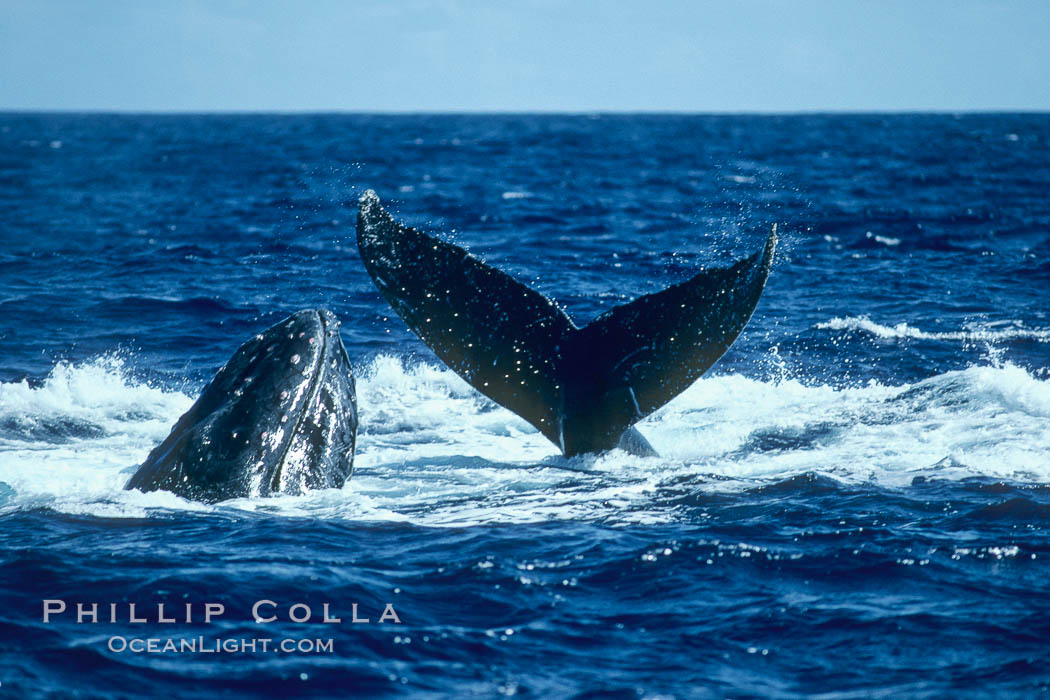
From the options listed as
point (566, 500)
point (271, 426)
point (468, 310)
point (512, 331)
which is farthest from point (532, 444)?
point (271, 426)

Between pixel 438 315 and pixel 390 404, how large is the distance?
4.05 meters

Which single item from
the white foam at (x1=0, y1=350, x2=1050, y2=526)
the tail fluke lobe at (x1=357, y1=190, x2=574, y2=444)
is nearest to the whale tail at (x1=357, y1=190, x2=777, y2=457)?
the tail fluke lobe at (x1=357, y1=190, x2=574, y2=444)

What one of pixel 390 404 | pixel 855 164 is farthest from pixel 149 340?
pixel 855 164

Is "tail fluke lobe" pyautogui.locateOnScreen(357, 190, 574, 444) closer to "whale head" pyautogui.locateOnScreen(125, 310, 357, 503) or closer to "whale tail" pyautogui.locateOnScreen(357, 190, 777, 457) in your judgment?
"whale tail" pyautogui.locateOnScreen(357, 190, 777, 457)

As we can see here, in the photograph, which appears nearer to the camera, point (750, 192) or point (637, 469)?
point (637, 469)

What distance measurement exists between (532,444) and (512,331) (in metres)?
2.36

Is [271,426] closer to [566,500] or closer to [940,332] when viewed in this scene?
[566,500]

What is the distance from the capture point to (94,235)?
22891mm

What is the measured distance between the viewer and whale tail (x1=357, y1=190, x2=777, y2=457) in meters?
8.16

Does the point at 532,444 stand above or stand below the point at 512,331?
below

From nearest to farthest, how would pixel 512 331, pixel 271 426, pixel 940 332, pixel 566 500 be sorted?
pixel 271 426, pixel 512 331, pixel 566 500, pixel 940 332

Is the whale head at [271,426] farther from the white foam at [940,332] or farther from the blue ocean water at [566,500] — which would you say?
the white foam at [940,332]

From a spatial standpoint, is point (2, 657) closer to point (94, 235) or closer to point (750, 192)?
point (94, 235)

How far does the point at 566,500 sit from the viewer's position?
8453 millimetres
